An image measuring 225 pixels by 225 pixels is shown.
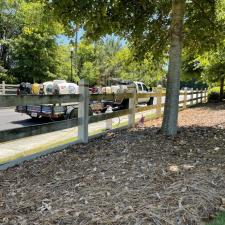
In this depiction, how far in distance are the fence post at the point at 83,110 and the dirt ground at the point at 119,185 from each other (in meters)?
0.42

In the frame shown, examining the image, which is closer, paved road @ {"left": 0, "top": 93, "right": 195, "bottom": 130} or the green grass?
the green grass

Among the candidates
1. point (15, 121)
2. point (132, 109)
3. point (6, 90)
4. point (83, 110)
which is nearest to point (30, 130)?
point (83, 110)

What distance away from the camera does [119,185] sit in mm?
4812

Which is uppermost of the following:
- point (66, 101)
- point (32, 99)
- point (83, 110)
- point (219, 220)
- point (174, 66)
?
point (174, 66)

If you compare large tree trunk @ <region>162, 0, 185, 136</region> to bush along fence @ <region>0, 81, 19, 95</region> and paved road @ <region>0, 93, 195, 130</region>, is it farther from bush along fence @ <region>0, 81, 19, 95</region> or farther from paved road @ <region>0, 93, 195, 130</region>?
bush along fence @ <region>0, 81, 19, 95</region>

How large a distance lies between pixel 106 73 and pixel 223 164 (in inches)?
2116

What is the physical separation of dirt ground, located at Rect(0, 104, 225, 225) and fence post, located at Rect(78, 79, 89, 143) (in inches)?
16.6

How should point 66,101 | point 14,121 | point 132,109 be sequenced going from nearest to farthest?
point 66,101
point 132,109
point 14,121

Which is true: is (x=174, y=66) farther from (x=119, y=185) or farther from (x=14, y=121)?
(x=14, y=121)

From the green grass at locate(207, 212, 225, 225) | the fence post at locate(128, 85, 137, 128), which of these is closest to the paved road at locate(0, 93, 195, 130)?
the fence post at locate(128, 85, 137, 128)

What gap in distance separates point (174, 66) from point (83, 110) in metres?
2.10

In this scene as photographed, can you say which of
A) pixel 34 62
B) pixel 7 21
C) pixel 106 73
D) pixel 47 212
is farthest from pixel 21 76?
pixel 47 212

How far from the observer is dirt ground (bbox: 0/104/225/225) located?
12.9 ft

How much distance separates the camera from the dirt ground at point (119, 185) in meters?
3.93
